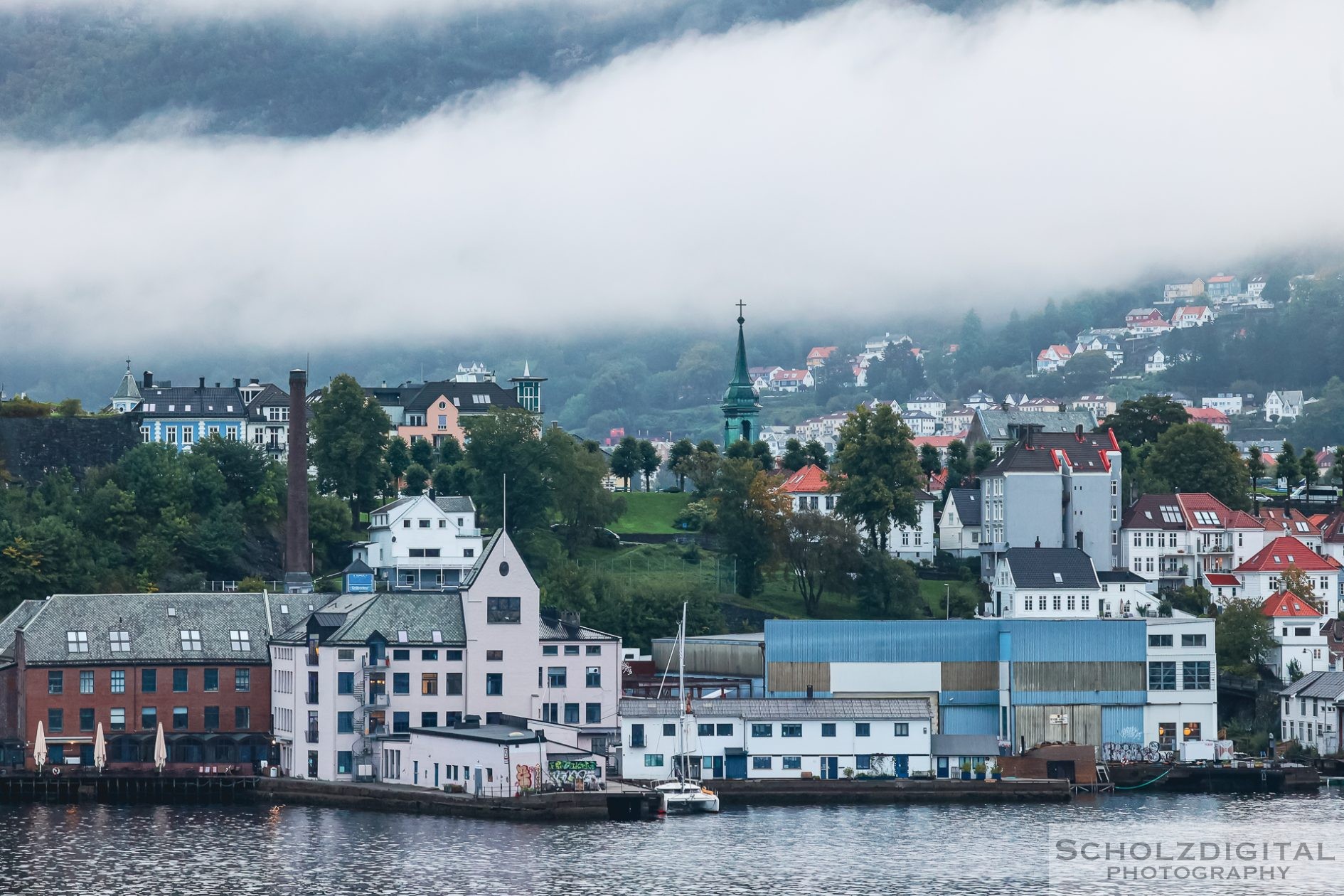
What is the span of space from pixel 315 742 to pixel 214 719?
6.32m

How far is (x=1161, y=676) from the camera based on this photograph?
108250mm

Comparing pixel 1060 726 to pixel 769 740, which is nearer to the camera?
pixel 769 740

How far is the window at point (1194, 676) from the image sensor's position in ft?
356

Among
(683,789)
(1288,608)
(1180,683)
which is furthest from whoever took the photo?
(1288,608)

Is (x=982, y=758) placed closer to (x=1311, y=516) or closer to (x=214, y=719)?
(x=214, y=719)

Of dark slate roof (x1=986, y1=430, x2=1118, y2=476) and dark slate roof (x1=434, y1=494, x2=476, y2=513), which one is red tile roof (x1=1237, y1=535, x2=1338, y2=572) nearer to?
dark slate roof (x1=986, y1=430, x2=1118, y2=476)

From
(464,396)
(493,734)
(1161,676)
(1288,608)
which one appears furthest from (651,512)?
(493,734)

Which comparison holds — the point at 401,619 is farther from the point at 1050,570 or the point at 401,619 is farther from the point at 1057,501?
the point at 1057,501

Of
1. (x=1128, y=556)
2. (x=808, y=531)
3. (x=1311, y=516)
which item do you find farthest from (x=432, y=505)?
(x=1311, y=516)

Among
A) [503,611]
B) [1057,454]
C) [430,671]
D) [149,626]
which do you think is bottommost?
[430,671]

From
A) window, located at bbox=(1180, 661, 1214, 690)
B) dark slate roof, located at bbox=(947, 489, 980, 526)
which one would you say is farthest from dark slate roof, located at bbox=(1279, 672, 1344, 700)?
dark slate roof, located at bbox=(947, 489, 980, 526)

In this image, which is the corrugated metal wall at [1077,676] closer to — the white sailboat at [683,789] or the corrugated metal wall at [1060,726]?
the corrugated metal wall at [1060,726]

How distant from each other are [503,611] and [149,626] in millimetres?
15136

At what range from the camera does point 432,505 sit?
5305 inches
